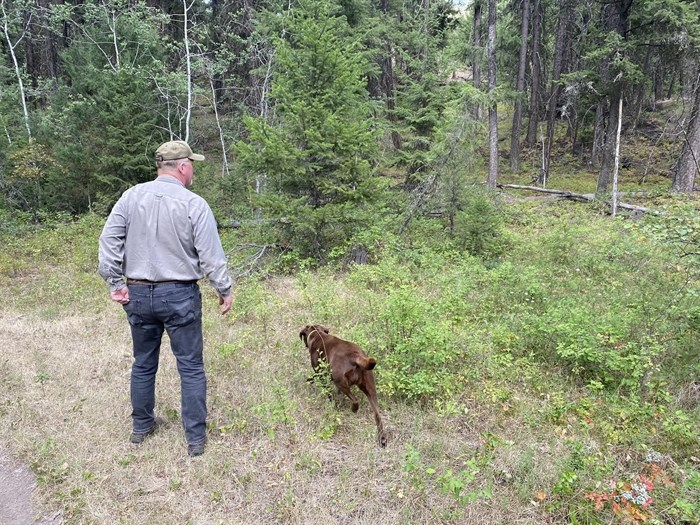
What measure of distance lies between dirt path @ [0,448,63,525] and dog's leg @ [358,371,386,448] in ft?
7.02

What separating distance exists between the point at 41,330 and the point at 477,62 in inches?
636

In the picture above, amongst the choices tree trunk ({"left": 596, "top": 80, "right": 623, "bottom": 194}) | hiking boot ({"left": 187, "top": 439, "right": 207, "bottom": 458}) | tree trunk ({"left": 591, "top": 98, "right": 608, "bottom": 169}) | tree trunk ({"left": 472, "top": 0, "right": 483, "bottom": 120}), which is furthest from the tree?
tree trunk ({"left": 591, "top": 98, "right": 608, "bottom": 169})

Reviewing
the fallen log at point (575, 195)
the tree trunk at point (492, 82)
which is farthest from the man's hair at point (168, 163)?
the fallen log at point (575, 195)

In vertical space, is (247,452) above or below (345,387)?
below

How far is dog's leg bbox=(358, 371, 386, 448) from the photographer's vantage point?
341 cm

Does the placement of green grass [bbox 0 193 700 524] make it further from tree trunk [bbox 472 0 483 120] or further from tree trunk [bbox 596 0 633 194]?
tree trunk [bbox 472 0 483 120]

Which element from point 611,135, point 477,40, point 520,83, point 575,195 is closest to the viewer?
point 611,135

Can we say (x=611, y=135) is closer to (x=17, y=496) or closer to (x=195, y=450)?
(x=195, y=450)

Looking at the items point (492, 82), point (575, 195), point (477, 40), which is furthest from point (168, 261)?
point (477, 40)

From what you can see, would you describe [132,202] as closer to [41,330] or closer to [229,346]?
[229,346]

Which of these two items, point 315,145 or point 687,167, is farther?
point 687,167

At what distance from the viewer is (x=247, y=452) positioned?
3371mm

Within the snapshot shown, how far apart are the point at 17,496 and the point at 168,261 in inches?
72.7

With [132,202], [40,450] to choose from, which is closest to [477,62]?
[132,202]
